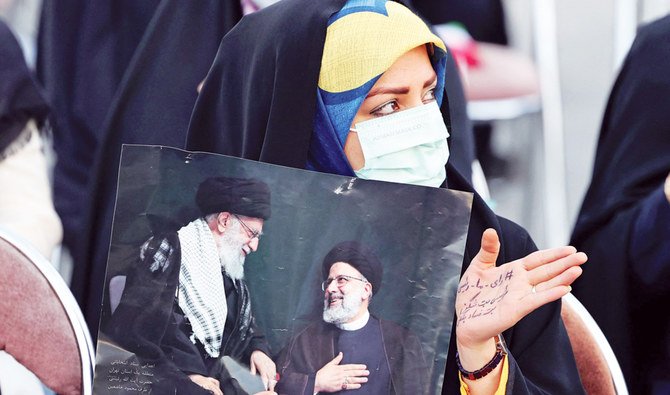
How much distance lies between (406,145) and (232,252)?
33 centimetres

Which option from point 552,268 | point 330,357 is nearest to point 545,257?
point 552,268

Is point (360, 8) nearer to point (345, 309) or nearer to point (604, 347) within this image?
point (345, 309)

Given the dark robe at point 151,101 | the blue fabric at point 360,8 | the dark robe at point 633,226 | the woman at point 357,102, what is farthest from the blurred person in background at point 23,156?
the dark robe at point 633,226

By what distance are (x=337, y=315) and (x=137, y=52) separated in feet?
4.51

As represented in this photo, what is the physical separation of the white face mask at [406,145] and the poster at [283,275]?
0.22m

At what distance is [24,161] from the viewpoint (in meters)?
2.24

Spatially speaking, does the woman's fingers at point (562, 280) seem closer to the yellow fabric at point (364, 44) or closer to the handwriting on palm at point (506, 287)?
the handwriting on palm at point (506, 287)

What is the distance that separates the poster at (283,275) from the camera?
4.09ft

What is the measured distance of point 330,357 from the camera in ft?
4.11

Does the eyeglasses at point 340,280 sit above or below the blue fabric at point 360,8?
below

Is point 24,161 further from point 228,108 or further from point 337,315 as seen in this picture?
point 337,315

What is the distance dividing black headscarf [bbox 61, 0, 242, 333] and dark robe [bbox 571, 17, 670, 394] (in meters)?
0.96

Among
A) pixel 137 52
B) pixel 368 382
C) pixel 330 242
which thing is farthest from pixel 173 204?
pixel 137 52

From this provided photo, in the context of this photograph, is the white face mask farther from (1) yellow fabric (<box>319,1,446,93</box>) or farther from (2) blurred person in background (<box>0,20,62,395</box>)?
(2) blurred person in background (<box>0,20,62,395</box>)
